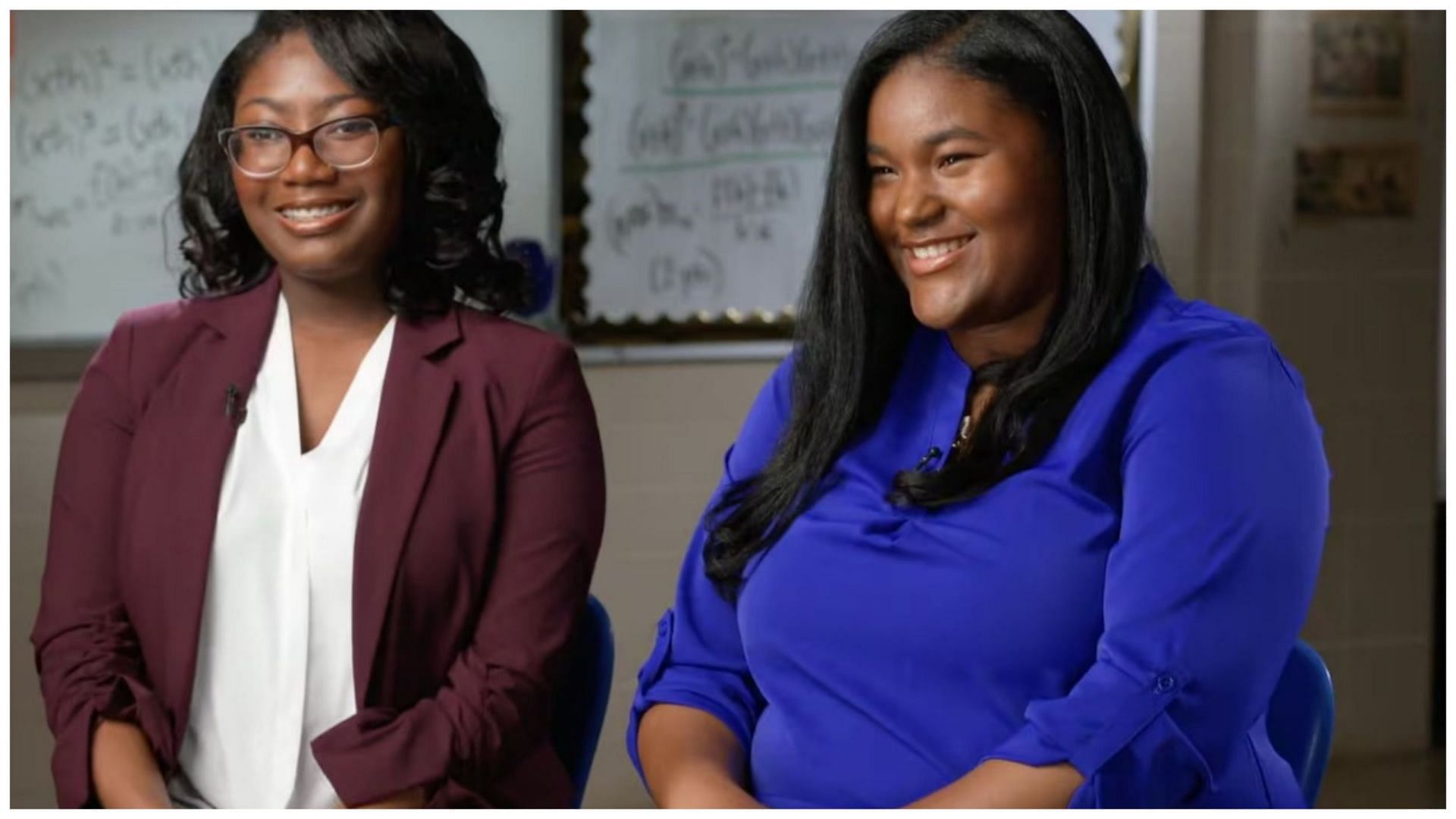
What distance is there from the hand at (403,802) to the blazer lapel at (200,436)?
0.70 feet

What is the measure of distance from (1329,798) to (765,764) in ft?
6.44

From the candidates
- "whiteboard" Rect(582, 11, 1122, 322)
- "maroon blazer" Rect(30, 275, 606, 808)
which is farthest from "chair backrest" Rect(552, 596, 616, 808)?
"whiteboard" Rect(582, 11, 1122, 322)

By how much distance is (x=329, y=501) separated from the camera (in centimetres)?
162

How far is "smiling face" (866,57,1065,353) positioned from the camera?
1.36 metres

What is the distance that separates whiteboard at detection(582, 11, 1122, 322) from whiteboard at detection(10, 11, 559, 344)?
0.18m

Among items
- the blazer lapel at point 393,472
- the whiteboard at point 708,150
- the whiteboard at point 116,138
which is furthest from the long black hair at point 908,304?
the whiteboard at point 708,150

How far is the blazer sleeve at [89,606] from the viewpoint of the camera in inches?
64.2

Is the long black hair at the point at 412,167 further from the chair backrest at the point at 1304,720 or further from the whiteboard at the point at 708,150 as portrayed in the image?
the whiteboard at the point at 708,150

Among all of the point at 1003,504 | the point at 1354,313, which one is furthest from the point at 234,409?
the point at 1354,313

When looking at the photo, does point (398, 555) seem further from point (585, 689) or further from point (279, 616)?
point (585, 689)

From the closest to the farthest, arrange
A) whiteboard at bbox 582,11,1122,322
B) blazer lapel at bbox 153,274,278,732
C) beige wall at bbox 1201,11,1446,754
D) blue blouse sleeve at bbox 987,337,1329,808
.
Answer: blue blouse sleeve at bbox 987,337,1329,808 < blazer lapel at bbox 153,274,278,732 < whiteboard at bbox 582,11,1122,322 < beige wall at bbox 1201,11,1446,754

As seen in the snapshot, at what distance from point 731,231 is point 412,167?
4.64ft

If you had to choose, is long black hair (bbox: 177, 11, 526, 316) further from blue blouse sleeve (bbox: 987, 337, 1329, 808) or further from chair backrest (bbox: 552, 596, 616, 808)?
blue blouse sleeve (bbox: 987, 337, 1329, 808)

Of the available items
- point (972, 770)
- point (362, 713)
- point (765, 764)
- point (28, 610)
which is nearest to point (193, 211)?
point (362, 713)
